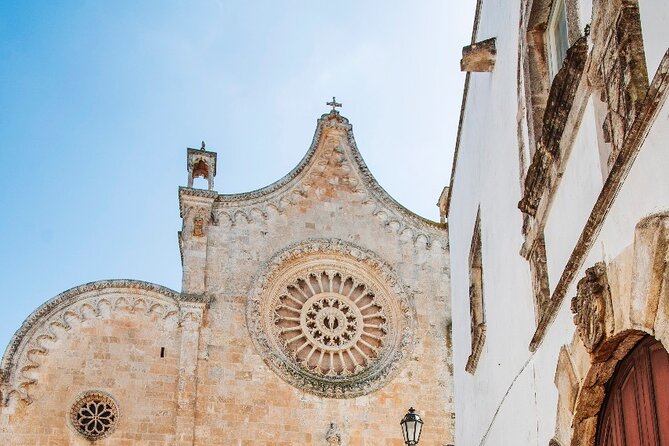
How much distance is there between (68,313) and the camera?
1848 centimetres

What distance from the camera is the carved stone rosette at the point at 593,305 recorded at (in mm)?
4141

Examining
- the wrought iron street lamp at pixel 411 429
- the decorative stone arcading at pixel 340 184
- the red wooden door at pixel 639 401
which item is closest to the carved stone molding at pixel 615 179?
the red wooden door at pixel 639 401

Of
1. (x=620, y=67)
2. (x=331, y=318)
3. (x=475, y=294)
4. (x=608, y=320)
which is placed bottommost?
(x=608, y=320)

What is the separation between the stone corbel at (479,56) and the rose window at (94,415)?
12.4 metres

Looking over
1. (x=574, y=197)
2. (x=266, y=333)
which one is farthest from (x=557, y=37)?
(x=266, y=333)

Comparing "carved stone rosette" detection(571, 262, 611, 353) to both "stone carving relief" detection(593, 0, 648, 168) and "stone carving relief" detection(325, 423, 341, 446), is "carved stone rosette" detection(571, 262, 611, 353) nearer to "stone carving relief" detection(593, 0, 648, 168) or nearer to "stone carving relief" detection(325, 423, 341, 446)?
"stone carving relief" detection(593, 0, 648, 168)

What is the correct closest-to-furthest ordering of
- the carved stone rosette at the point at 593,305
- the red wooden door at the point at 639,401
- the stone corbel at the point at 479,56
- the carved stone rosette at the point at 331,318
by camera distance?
the red wooden door at the point at 639,401, the carved stone rosette at the point at 593,305, the stone corbel at the point at 479,56, the carved stone rosette at the point at 331,318

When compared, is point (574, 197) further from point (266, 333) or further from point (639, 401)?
point (266, 333)

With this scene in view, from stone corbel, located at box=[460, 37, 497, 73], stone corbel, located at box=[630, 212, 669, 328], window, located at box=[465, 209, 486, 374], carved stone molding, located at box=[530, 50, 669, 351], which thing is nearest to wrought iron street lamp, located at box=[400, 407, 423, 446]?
window, located at box=[465, 209, 486, 374]

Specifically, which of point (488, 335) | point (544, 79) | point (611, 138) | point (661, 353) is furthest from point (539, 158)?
point (488, 335)

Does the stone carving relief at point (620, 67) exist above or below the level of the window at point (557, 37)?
below

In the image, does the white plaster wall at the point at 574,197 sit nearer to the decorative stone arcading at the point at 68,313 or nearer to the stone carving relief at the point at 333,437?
the stone carving relief at the point at 333,437

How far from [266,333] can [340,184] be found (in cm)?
421

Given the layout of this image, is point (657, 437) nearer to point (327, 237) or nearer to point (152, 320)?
point (152, 320)
